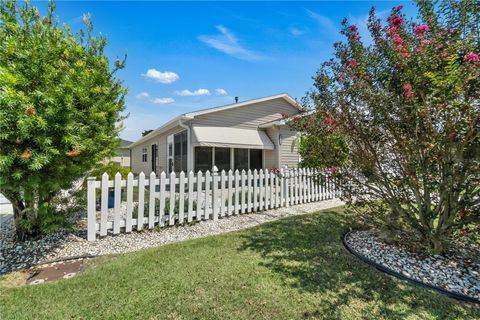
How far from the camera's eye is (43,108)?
3.56 m

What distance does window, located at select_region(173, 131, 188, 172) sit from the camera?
13219mm

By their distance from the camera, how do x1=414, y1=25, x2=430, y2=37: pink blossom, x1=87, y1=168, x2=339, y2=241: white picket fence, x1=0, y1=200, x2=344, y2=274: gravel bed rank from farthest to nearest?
x1=87, y1=168, x2=339, y2=241: white picket fence
x1=0, y1=200, x2=344, y2=274: gravel bed
x1=414, y1=25, x2=430, y2=37: pink blossom

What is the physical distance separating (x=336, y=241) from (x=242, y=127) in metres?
9.76

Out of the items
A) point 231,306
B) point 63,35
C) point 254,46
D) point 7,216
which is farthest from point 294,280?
point 254,46

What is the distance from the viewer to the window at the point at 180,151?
13219 mm

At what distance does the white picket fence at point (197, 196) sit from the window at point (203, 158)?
208 inches

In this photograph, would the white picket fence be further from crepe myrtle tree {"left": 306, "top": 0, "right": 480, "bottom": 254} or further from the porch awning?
the porch awning

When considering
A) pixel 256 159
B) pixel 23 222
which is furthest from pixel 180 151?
pixel 23 222

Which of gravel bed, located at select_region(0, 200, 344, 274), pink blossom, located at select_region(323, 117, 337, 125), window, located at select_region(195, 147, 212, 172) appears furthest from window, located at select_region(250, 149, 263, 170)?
pink blossom, located at select_region(323, 117, 337, 125)

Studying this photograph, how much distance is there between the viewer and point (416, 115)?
11.1 ft

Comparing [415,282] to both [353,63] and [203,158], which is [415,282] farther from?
[203,158]

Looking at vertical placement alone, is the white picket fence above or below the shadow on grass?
above

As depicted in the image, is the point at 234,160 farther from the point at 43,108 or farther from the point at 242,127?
the point at 43,108

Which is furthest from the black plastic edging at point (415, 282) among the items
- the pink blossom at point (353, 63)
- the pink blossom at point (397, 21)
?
the pink blossom at point (397, 21)
